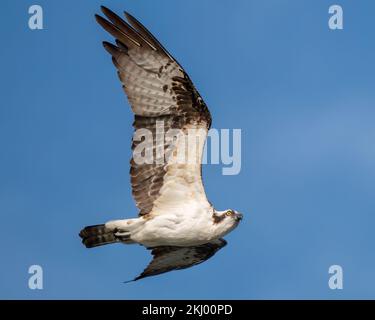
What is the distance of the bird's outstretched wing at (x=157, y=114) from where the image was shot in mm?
18969

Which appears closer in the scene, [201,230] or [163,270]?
[201,230]

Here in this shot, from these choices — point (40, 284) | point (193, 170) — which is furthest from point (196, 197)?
point (40, 284)

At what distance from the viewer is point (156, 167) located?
19.1m

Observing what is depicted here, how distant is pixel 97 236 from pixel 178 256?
194cm

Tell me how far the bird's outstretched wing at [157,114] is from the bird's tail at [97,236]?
682mm

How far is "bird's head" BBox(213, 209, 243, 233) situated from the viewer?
18672mm

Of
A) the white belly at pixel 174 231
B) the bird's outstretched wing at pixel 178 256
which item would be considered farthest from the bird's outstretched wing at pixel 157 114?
the bird's outstretched wing at pixel 178 256

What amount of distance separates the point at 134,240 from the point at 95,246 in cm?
71

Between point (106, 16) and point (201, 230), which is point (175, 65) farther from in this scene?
point (201, 230)

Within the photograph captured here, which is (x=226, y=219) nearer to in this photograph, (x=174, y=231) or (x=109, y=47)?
(x=174, y=231)

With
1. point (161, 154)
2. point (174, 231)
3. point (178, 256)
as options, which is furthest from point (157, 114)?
point (178, 256)

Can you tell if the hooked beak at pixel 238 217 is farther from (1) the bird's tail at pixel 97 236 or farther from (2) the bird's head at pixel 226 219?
(1) the bird's tail at pixel 97 236

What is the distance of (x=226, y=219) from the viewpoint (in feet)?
61.3
